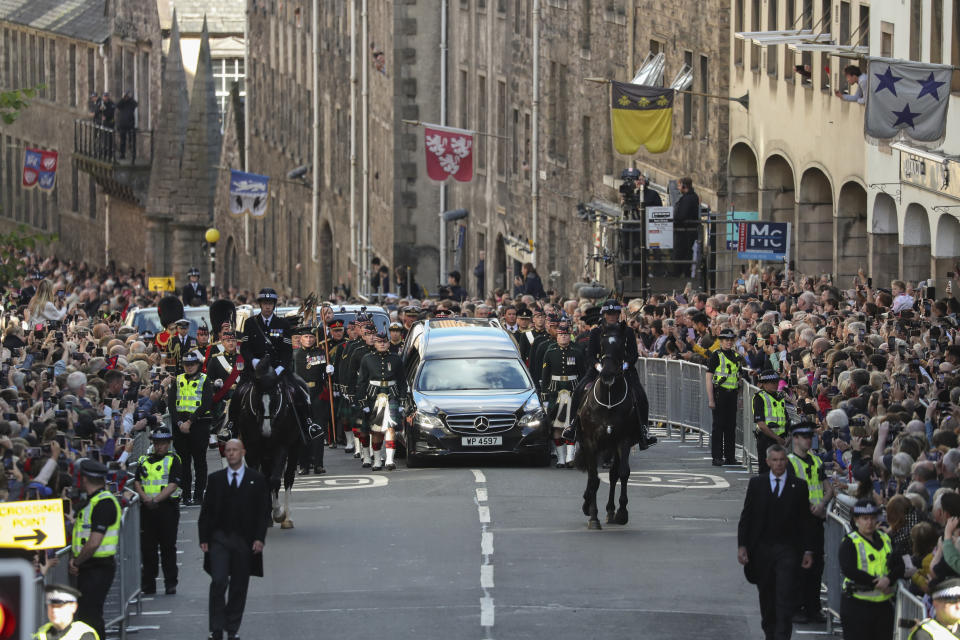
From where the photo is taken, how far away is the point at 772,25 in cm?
4197

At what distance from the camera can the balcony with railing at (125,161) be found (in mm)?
89625

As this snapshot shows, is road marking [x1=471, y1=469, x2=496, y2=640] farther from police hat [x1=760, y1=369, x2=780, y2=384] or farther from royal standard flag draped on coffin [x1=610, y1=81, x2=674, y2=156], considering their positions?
royal standard flag draped on coffin [x1=610, y1=81, x2=674, y2=156]

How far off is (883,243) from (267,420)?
18.0 m

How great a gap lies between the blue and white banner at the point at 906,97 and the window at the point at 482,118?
30.8 metres

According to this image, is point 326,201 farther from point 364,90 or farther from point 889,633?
point 889,633

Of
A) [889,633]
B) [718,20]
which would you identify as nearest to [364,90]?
[718,20]

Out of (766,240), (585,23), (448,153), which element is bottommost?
(766,240)

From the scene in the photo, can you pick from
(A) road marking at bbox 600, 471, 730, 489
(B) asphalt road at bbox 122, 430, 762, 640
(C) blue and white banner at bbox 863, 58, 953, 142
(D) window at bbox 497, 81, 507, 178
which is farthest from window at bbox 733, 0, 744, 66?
(B) asphalt road at bbox 122, 430, 762, 640

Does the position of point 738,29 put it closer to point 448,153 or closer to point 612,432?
point 448,153

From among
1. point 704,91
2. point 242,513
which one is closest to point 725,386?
point 242,513

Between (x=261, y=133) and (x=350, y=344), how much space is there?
61738 millimetres

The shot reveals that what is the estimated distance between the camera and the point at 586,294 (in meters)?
39.5

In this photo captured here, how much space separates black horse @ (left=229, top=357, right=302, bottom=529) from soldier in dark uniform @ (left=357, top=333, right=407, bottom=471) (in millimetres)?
4908

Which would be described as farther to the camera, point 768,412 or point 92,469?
point 768,412
